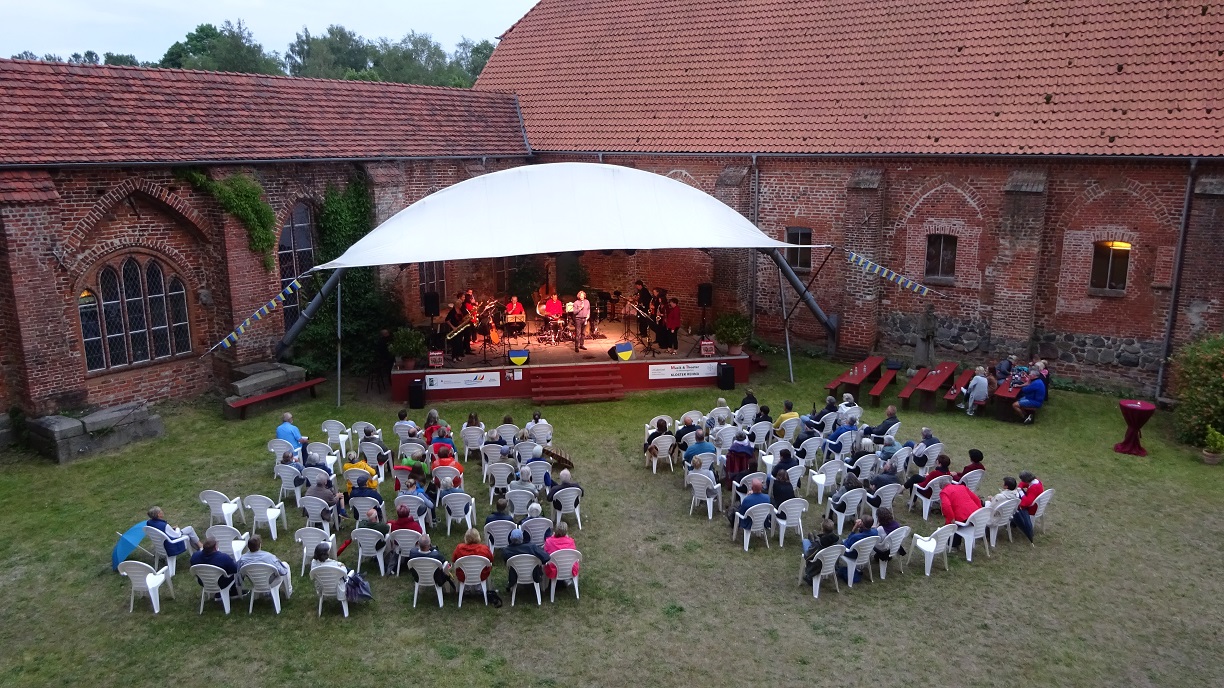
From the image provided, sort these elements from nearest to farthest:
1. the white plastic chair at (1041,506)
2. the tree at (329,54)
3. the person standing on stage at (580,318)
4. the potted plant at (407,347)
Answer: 1. the white plastic chair at (1041,506)
2. the potted plant at (407,347)
3. the person standing on stage at (580,318)
4. the tree at (329,54)

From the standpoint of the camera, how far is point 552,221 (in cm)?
1844

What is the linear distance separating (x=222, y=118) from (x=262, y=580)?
466 inches

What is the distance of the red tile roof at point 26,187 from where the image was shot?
47.3 feet

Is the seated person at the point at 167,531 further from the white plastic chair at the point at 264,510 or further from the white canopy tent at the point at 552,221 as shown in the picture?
the white canopy tent at the point at 552,221

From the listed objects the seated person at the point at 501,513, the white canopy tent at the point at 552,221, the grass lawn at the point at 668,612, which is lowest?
the grass lawn at the point at 668,612

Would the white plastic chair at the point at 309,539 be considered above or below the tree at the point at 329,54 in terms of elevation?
below

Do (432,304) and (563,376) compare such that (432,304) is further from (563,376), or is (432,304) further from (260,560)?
(260,560)

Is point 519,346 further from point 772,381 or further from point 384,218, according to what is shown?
point 772,381

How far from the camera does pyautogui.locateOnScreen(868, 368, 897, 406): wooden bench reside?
17969 millimetres

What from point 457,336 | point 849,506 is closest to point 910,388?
point 849,506

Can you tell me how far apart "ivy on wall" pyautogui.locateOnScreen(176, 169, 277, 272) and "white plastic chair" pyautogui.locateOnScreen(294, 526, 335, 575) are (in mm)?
9147

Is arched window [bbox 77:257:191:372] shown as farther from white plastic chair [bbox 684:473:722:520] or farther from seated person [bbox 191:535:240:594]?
white plastic chair [bbox 684:473:722:520]

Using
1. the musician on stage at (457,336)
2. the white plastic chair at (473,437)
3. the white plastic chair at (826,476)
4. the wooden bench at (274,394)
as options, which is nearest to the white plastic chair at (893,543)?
the white plastic chair at (826,476)

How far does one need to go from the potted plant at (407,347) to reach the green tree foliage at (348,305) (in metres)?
1.27
